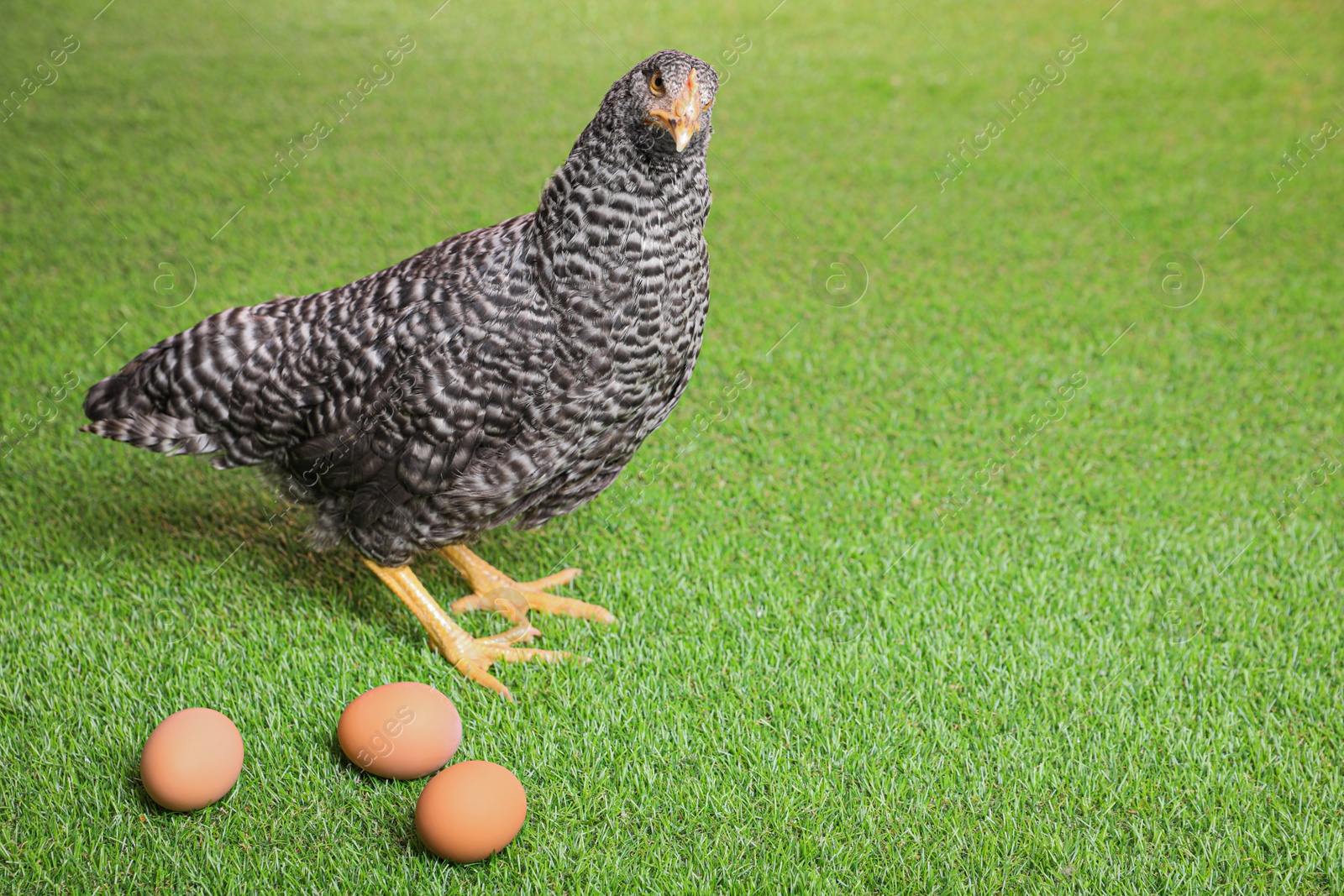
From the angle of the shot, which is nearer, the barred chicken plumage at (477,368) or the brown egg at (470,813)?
the brown egg at (470,813)

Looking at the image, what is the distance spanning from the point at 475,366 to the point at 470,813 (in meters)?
1.00

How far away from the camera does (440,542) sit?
2.54 metres

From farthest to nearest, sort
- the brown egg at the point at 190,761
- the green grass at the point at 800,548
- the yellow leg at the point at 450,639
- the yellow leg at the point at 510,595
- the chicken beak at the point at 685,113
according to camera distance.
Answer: the yellow leg at the point at 510,595, the yellow leg at the point at 450,639, the green grass at the point at 800,548, the brown egg at the point at 190,761, the chicken beak at the point at 685,113

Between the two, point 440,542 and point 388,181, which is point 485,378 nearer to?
point 440,542

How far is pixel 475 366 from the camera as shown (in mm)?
2309

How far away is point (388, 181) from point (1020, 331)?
3588 mm

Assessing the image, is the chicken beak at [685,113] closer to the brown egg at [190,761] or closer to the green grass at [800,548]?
the green grass at [800,548]

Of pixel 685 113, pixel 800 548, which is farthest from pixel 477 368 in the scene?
pixel 800 548

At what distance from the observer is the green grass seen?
2217 millimetres

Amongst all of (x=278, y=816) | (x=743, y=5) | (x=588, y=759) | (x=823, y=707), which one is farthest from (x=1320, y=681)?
(x=743, y=5)

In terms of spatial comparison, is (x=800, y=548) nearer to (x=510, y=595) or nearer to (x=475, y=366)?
(x=510, y=595)

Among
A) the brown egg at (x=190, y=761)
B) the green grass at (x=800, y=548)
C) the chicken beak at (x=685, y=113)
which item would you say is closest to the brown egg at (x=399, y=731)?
the green grass at (x=800, y=548)

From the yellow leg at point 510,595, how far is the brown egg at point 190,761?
32.9 inches

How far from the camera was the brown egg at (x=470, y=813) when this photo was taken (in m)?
2.02
